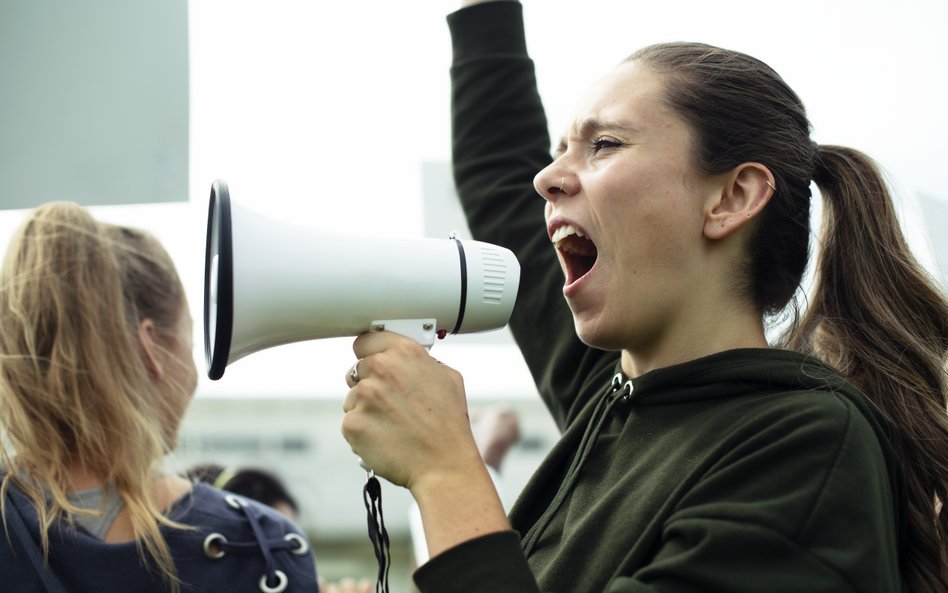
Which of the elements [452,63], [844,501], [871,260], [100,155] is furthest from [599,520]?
[100,155]

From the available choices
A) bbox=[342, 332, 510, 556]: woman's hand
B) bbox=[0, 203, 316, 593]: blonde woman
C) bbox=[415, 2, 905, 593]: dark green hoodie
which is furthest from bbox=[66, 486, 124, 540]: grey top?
Result: bbox=[415, 2, 905, 593]: dark green hoodie

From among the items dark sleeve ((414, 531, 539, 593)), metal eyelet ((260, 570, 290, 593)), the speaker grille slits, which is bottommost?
metal eyelet ((260, 570, 290, 593))

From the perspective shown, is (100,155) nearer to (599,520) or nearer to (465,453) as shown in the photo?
(465,453)

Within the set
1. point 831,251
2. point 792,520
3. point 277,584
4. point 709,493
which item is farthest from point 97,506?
point 831,251

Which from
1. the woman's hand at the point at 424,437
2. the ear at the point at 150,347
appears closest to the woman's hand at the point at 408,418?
the woman's hand at the point at 424,437

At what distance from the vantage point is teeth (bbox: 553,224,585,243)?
185 centimetres

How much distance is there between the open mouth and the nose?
2.5 inches

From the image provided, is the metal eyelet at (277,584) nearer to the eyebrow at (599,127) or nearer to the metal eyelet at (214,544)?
the metal eyelet at (214,544)

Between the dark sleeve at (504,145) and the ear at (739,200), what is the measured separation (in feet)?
1.95

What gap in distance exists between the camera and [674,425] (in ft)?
5.53

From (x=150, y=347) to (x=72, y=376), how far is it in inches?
9.0

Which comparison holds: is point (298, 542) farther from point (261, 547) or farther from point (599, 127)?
point (599, 127)

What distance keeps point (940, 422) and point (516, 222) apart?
102 centimetres

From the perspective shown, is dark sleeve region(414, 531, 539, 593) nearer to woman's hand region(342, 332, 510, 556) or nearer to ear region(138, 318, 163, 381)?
woman's hand region(342, 332, 510, 556)
